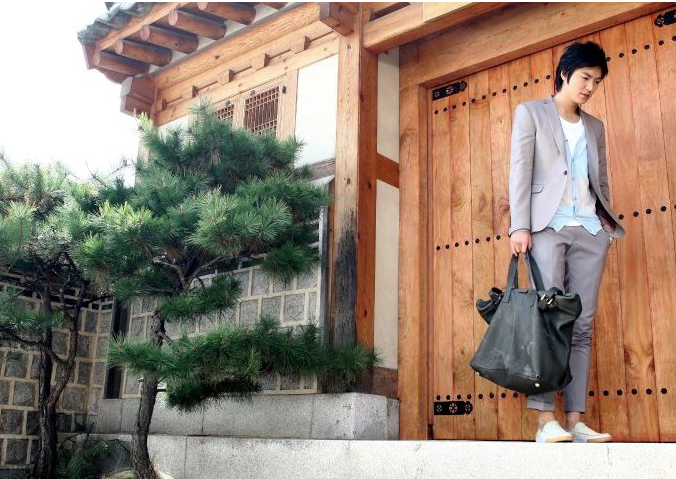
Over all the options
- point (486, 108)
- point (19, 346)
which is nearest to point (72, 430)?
point (19, 346)

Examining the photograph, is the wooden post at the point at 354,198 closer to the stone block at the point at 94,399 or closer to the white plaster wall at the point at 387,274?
the white plaster wall at the point at 387,274

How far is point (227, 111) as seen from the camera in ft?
18.7

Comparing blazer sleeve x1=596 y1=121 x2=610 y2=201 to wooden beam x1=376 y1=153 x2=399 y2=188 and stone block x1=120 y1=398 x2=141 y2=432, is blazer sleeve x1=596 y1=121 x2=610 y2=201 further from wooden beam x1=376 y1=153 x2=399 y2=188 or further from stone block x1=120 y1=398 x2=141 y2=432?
stone block x1=120 y1=398 x2=141 y2=432

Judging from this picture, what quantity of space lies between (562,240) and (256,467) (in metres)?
1.93

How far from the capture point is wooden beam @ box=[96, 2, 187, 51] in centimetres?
557

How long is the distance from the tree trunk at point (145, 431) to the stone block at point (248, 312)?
707mm

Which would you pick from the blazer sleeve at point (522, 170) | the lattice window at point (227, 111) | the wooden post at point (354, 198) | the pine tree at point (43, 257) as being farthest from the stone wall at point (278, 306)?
the blazer sleeve at point (522, 170)

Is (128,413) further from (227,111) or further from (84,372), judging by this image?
(227,111)

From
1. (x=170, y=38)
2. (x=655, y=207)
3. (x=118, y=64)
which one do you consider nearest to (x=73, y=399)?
(x=118, y=64)

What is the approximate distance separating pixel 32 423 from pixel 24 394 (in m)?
0.20

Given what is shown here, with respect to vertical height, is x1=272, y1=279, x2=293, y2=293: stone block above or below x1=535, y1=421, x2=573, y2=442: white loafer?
above

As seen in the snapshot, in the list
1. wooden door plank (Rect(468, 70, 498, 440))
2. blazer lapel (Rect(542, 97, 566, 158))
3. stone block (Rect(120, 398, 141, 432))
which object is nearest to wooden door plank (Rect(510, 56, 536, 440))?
wooden door plank (Rect(468, 70, 498, 440))

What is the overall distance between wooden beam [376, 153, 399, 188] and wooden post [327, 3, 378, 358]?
0.06m

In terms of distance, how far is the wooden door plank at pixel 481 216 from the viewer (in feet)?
13.8
